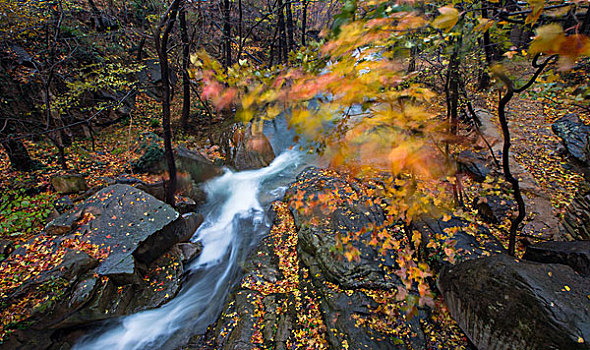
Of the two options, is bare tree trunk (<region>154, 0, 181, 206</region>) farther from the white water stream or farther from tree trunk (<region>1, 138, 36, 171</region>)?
tree trunk (<region>1, 138, 36, 171</region>)

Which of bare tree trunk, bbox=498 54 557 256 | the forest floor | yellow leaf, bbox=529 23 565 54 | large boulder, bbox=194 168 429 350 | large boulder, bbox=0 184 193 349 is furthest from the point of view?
the forest floor

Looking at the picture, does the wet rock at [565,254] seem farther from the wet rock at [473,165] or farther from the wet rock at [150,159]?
the wet rock at [150,159]

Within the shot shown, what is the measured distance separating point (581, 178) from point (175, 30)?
43.9 ft

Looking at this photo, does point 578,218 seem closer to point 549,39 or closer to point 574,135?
point 574,135

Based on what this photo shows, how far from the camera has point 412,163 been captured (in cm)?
175

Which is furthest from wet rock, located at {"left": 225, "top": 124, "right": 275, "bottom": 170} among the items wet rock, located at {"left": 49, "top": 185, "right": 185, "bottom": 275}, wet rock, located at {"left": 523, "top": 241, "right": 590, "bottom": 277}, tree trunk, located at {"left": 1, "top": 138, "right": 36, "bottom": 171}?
wet rock, located at {"left": 523, "top": 241, "right": 590, "bottom": 277}

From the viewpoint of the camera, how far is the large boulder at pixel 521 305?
89.6 inches

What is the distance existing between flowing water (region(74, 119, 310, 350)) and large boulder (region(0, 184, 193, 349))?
12.1 inches

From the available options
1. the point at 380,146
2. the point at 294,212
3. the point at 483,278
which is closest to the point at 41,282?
the point at 294,212

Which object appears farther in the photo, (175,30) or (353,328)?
(175,30)

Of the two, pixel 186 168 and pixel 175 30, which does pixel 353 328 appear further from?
pixel 175 30

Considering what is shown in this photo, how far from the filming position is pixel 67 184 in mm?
6176

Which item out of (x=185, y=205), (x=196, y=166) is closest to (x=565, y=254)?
(x=185, y=205)

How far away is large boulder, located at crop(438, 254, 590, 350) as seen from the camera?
89.6 inches
